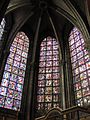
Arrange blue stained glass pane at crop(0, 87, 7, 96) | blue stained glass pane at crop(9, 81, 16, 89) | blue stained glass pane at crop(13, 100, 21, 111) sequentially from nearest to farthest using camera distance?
blue stained glass pane at crop(13, 100, 21, 111)
blue stained glass pane at crop(0, 87, 7, 96)
blue stained glass pane at crop(9, 81, 16, 89)

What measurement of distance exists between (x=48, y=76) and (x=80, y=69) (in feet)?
8.08

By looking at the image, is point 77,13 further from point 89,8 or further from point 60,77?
point 60,77

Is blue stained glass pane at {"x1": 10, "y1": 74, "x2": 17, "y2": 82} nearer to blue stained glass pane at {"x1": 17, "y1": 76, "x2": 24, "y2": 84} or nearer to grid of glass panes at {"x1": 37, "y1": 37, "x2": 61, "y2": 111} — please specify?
blue stained glass pane at {"x1": 17, "y1": 76, "x2": 24, "y2": 84}

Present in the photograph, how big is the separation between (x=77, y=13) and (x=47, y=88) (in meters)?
5.61

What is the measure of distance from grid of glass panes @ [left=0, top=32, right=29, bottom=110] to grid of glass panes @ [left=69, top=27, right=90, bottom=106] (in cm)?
366

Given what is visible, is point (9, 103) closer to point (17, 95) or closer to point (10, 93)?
point (10, 93)

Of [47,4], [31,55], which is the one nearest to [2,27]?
[31,55]

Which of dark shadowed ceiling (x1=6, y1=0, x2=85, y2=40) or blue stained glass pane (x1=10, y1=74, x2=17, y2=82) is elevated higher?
dark shadowed ceiling (x1=6, y1=0, x2=85, y2=40)

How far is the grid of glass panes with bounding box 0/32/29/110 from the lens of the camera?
40.3ft

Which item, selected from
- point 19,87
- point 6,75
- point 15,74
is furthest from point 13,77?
point 19,87

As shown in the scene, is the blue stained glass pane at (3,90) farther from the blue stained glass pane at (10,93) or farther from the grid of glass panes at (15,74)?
the blue stained glass pane at (10,93)

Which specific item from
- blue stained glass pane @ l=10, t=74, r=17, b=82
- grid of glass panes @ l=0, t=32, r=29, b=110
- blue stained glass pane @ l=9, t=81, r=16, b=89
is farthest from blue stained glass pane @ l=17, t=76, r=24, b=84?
blue stained glass pane @ l=9, t=81, r=16, b=89

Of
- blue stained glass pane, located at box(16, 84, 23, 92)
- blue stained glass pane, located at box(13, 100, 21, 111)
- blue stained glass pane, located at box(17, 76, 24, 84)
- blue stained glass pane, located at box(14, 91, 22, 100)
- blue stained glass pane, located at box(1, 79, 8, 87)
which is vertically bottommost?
blue stained glass pane, located at box(13, 100, 21, 111)

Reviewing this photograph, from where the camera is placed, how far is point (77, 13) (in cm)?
1361
